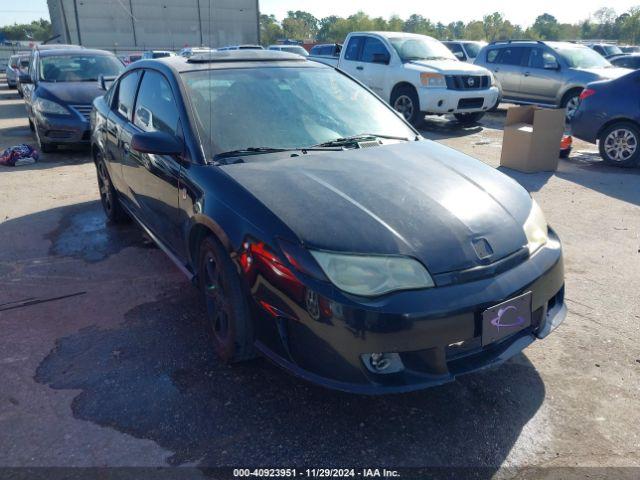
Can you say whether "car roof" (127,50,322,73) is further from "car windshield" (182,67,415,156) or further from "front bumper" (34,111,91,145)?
"front bumper" (34,111,91,145)

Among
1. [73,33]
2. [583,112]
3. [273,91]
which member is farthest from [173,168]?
[73,33]

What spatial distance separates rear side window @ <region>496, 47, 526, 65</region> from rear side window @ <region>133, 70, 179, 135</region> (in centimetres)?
1102

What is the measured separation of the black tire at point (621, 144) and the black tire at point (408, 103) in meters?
3.78

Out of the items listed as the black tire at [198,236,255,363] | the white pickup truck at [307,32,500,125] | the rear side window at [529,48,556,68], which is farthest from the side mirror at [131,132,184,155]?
the rear side window at [529,48,556,68]

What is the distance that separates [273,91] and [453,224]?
1736 millimetres

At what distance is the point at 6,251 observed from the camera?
473 cm

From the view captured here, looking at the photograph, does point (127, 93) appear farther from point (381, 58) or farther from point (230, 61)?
point (381, 58)

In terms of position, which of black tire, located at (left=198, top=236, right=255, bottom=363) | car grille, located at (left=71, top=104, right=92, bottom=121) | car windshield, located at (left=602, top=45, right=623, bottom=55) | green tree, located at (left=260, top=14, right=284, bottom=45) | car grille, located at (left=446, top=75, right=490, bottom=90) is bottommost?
black tire, located at (left=198, top=236, right=255, bottom=363)

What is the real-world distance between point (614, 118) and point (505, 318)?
665cm

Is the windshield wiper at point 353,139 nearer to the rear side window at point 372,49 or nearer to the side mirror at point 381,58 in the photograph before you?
the side mirror at point 381,58

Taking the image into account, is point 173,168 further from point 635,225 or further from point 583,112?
point 583,112

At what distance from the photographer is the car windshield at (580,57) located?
1163 cm

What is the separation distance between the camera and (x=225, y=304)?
2.79m

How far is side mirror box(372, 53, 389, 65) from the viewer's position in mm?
11303
